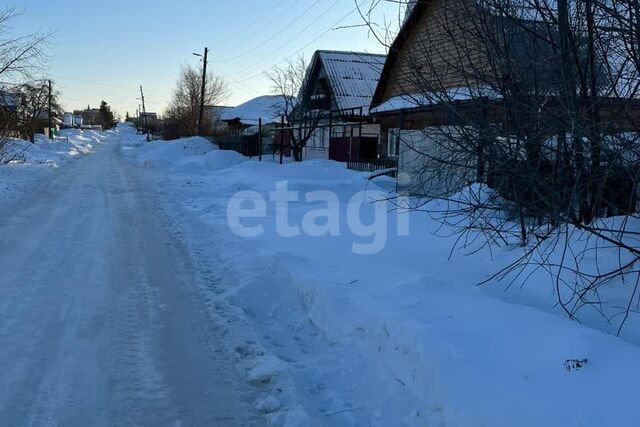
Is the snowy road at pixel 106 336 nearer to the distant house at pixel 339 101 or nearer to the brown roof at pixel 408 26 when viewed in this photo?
the brown roof at pixel 408 26

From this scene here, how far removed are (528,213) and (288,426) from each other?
246 cm

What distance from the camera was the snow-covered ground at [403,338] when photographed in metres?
3.04

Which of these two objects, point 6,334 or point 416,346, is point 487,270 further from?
point 6,334

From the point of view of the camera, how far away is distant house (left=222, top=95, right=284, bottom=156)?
3619 cm

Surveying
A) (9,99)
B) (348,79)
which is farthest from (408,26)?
(9,99)

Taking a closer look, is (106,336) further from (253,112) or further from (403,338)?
(253,112)

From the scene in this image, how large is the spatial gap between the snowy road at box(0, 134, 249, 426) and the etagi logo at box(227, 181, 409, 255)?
1.69m

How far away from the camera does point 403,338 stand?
13.2 ft

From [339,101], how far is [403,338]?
23.9m

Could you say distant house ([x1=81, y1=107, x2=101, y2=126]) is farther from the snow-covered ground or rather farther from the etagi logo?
the snow-covered ground

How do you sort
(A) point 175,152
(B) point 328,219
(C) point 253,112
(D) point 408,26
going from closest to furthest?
(D) point 408,26 → (B) point 328,219 → (A) point 175,152 → (C) point 253,112

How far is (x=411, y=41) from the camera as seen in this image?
5227 millimetres

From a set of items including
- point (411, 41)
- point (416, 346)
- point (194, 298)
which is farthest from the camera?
point (194, 298)

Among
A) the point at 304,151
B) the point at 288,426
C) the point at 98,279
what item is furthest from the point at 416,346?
the point at 304,151
